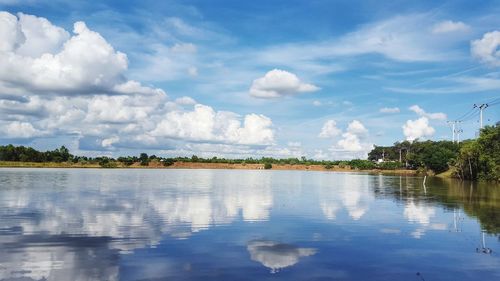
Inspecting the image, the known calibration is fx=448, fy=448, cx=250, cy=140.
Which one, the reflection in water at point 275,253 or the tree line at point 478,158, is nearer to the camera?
the reflection in water at point 275,253

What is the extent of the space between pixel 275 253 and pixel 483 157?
105 m

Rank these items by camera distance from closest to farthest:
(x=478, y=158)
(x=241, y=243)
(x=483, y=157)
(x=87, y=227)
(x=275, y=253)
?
(x=275, y=253) → (x=241, y=243) → (x=87, y=227) → (x=483, y=157) → (x=478, y=158)

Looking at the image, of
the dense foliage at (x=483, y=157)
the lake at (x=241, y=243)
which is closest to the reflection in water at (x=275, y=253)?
the lake at (x=241, y=243)

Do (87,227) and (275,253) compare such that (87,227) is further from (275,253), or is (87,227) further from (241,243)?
(275,253)

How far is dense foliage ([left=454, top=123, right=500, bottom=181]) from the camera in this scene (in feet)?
355

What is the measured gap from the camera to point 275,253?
2238 centimetres

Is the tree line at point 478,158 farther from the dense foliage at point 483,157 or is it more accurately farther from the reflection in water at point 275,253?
the reflection in water at point 275,253

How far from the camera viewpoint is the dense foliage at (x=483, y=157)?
4259 inches

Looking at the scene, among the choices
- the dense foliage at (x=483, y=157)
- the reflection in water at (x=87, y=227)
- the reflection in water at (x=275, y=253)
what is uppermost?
the dense foliage at (x=483, y=157)

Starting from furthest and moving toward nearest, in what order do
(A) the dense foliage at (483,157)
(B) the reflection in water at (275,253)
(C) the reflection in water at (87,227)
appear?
1. (A) the dense foliage at (483,157)
2. (B) the reflection in water at (275,253)
3. (C) the reflection in water at (87,227)

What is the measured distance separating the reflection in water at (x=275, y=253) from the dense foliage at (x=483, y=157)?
99.0 metres

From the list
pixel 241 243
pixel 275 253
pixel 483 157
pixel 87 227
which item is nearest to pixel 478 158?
pixel 483 157

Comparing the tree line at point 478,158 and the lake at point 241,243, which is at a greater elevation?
the tree line at point 478,158

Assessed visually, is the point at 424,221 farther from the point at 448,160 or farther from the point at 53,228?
the point at 448,160
